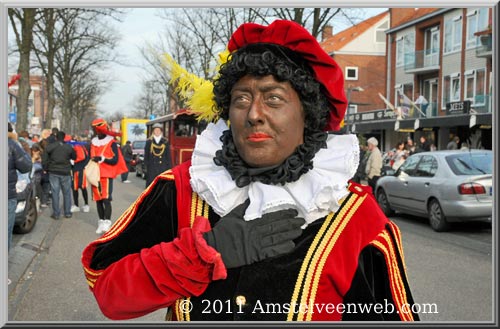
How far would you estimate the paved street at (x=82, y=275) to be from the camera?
4883 mm

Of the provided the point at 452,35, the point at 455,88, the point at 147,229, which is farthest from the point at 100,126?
the point at 452,35

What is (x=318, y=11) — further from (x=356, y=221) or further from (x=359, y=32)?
(x=359, y=32)

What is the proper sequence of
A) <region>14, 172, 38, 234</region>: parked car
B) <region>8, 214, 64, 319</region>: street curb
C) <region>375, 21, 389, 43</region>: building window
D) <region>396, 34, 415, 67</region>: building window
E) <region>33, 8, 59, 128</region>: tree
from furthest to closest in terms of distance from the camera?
<region>375, 21, 389, 43</region>: building window < <region>396, 34, 415, 67</region>: building window < <region>33, 8, 59, 128</region>: tree < <region>14, 172, 38, 234</region>: parked car < <region>8, 214, 64, 319</region>: street curb

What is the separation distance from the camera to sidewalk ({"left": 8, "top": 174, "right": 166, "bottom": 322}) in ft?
15.8

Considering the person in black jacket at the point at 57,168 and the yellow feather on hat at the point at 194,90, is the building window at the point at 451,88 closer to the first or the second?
the person in black jacket at the point at 57,168

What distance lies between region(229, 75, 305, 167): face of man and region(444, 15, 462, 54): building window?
28028mm

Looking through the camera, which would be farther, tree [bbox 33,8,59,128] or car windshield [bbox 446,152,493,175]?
tree [bbox 33,8,59,128]

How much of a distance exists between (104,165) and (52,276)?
2998 millimetres

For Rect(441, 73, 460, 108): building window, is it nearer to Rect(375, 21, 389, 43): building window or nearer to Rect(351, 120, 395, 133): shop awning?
Rect(351, 120, 395, 133): shop awning

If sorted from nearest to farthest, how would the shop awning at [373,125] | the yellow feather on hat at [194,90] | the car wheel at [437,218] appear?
the yellow feather on hat at [194,90]
the car wheel at [437,218]
the shop awning at [373,125]

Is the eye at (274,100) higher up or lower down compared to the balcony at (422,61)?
lower down

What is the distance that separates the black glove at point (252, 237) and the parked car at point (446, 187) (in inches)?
283

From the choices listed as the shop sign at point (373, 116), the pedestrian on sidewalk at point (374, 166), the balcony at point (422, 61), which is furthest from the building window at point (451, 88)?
the pedestrian on sidewalk at point (374, 166)

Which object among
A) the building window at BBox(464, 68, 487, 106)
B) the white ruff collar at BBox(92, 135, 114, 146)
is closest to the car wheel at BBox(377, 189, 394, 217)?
the white ruff collar at BBox(92, 135, 114, 146)
